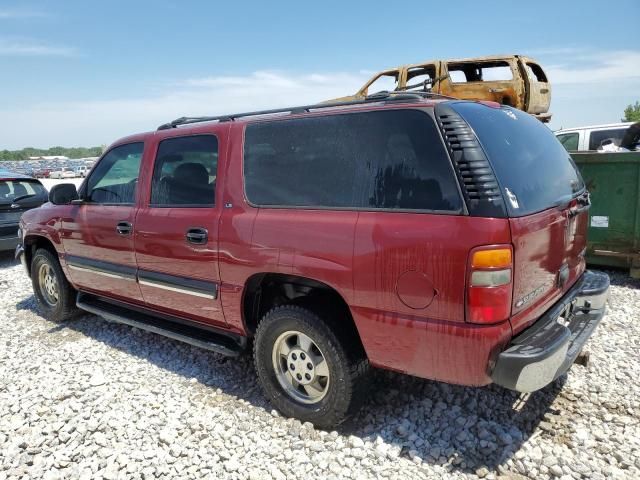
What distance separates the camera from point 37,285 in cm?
532

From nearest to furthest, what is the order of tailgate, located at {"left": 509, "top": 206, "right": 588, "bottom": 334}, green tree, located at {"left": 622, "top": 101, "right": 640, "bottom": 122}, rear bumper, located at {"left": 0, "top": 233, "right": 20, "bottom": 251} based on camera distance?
tailgate, located at {"left": 509, "top": 206, "right": 588, "bottom": 334} < rear bumper, located at {"left": 0, "top": 233, "right": 20, "bottom": 251} < green tree, located at {"left": 622, "top": 101, "right": 640, "bottom": 122}

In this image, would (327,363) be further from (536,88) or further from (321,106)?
(536,88)

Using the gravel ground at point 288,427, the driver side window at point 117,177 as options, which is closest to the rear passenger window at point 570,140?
the gravel ground at point 288,427

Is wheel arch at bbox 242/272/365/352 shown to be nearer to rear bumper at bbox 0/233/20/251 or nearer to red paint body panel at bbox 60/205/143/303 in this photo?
red paint body panel at bbox 60/205/143/303

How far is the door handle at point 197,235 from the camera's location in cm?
319

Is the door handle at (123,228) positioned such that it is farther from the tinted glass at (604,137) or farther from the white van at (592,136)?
the tinted glass at (604,137)

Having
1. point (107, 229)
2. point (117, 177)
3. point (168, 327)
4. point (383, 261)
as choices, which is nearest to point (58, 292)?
point (107, 229)

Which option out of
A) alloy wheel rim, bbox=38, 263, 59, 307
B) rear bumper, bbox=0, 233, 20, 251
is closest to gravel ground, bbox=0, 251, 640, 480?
alloy wheel rim, bbox=38, 263, 59, 307

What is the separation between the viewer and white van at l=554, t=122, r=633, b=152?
361 inches

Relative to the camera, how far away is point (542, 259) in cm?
245

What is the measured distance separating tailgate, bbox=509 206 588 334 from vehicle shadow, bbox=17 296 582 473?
0.76 meters

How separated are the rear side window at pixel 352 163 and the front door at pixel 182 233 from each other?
0.42 m

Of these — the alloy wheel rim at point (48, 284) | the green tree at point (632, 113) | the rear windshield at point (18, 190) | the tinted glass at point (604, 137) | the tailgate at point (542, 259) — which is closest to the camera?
the tailgate at point (542, 259)

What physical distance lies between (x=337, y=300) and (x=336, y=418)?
702 millimetres
